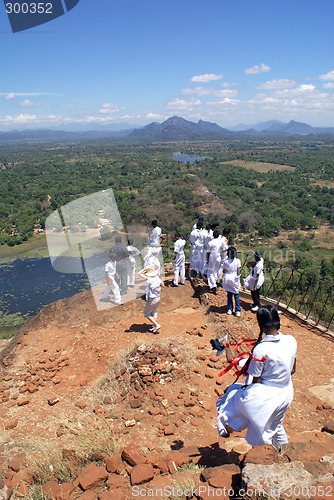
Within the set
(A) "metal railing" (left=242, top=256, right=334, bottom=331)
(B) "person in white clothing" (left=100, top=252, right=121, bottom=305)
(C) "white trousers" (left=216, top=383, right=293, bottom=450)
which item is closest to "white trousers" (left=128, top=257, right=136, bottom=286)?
(B) "person in white clothing" (left=100, top=252, right=121, bottom=305)

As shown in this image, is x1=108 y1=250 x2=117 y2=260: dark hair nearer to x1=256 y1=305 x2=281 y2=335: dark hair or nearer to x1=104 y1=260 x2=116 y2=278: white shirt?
x1=104 y1=260 x2=116 y2=278: white shirt

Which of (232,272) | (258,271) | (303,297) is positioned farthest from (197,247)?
(303,297)

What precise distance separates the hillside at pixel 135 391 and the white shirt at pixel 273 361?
2.01ft

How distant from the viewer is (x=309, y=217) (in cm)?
4338

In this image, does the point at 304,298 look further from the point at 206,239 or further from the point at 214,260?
the point at 206,239

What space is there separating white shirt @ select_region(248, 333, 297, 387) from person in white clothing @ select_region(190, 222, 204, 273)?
5.66 m

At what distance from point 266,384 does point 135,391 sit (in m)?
2.58

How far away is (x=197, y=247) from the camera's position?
353 inches

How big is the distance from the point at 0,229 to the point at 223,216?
89.8ft

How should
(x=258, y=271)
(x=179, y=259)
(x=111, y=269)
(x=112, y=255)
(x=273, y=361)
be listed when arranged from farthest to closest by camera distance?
(x=179, y=259)
(x=111, y=269)
(x=112, y=255)
(x=258, y=271)
(x=273, y=361)

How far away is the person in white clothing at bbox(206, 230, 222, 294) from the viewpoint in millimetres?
7656

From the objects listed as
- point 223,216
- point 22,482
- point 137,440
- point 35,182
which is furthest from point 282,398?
point 35,182

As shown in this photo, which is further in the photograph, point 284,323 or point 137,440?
point 284,323

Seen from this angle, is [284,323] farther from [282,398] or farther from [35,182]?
[35,182]
